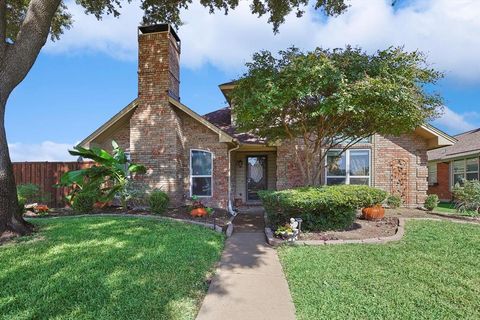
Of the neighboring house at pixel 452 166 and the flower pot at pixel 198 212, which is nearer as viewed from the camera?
the flower pot at pixel 198 212

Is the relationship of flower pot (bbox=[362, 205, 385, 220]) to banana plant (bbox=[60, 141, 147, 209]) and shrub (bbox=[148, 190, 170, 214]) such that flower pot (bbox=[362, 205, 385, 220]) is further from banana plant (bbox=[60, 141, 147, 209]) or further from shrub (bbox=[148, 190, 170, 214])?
banana plant (bbox=[60, 141, 147, 209])

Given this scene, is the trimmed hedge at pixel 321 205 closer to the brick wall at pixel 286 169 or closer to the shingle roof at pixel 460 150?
the brick wall at pixel 286 169

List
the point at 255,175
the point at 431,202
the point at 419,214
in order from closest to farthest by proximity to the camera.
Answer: the point at 419,214, the point at 431,202, the point at 255,175

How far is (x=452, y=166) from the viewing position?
63.1 ft

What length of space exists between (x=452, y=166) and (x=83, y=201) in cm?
2014

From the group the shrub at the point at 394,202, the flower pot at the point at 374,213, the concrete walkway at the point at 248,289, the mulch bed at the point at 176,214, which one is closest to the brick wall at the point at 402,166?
the shrub at the point at 394,202

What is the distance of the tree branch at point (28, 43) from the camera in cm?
731

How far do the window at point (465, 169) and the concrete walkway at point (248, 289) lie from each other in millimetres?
15142

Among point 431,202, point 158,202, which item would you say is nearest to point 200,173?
point 158,202

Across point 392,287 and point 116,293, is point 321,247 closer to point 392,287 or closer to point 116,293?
point 392,287

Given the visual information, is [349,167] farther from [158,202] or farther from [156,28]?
[156,28]

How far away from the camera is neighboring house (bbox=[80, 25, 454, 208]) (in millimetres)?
11930

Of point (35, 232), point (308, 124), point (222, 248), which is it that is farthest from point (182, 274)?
Answer: point (308, 124)

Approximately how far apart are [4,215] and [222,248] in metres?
4.86
